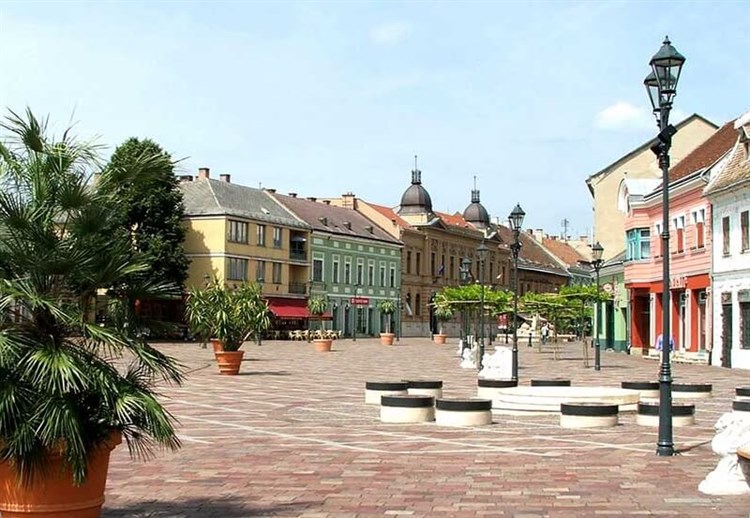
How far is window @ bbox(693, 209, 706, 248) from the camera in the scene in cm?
3988

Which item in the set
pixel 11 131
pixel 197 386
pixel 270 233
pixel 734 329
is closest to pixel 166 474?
pixel 11 131

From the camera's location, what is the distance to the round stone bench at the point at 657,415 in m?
16.4

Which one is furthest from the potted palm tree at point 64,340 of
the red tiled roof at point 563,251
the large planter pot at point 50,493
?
the red tiled roof at point 563,251

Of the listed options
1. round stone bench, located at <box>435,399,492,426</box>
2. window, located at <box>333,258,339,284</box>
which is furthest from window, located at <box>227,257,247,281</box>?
round stone bench, located at <box>435,399,492,426</box>

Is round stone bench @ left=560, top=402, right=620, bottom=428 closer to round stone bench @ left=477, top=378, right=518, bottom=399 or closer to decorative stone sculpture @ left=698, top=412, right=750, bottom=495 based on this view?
round stone bench @ left=477, top=378, right=518, bottom=399

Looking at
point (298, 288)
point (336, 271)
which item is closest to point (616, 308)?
point (298, 288)

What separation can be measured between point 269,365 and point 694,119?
2784 centimetres

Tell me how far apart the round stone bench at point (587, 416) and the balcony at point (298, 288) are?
64978 millimetres

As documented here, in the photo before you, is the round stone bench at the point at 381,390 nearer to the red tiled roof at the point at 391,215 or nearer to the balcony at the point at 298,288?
the balcony at the point at 298,288

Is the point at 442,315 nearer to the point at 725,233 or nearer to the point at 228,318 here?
the point at 725,233

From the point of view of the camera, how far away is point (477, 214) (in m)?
126

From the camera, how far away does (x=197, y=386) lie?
25.8 metres

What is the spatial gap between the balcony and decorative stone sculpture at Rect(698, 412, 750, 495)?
232ft

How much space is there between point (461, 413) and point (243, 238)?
58763 millimetres
